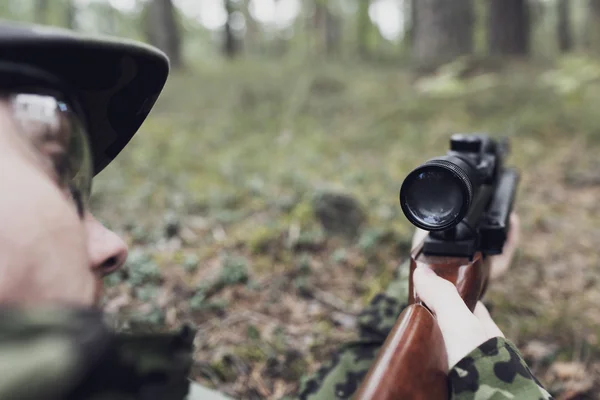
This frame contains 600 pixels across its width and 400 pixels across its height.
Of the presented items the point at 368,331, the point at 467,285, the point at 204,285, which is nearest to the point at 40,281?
the point at 467,285

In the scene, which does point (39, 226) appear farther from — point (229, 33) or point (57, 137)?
point (229, 33)

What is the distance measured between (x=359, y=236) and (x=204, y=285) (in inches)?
41.7

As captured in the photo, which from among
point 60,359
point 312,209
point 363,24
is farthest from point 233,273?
point 363,24

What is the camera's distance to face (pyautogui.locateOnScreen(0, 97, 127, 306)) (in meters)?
0.69

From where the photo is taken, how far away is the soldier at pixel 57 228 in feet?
2.20

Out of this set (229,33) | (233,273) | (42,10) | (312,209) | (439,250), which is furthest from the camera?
(229,33)

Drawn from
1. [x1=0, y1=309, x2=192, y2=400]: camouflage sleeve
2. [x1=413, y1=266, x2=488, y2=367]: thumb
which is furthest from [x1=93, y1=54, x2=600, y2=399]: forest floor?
[x1=0, y1=309, x2=192, y2=400]: camouflage sleeve

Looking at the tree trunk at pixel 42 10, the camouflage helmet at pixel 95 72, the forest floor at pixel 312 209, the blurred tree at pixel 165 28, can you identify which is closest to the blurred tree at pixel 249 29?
the tree trunk at pixel 42 10

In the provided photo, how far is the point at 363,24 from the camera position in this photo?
→ 11633 millimetres

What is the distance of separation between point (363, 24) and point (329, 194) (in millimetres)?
9424

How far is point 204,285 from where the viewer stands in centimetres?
261

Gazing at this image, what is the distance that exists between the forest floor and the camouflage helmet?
1294 mm

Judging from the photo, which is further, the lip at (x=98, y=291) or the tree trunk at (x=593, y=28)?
the tree trunk at (x=593, y=28)

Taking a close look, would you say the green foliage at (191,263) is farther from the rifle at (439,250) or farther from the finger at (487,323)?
the finger at (487,323)
